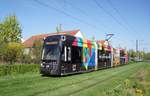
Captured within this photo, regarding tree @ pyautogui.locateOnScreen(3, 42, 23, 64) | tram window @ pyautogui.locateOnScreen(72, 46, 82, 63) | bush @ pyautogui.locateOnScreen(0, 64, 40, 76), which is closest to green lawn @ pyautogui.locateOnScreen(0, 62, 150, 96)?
bush @ pyautogui.locateOnScreen(0, 64, 40, 76)

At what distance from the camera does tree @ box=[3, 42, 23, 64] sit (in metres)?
44.4

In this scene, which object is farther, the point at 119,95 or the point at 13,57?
the point at 13,57

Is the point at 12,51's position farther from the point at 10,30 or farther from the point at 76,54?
the point at 76,54

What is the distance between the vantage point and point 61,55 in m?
19.5

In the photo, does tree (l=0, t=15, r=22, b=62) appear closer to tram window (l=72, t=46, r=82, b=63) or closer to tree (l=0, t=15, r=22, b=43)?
tree (l=0, t=15, r=22, b=43)


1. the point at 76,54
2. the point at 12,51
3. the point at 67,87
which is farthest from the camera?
the point at 12,51

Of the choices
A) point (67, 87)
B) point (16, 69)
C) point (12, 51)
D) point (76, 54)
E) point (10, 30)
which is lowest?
point (67, 87)

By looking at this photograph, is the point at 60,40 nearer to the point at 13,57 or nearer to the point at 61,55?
the point at 61,55

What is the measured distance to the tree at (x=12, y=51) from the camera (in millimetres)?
44400

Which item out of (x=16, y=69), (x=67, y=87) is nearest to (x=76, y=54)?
(x=16, y=69)

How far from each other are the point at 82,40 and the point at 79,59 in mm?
2247

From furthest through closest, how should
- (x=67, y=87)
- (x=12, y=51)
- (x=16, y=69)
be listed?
(x=12, y=51)
(x=16, y=69)
(x=67, y=87)

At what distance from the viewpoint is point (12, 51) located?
45.8m

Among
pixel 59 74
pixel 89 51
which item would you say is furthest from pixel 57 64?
pixel 89 51
